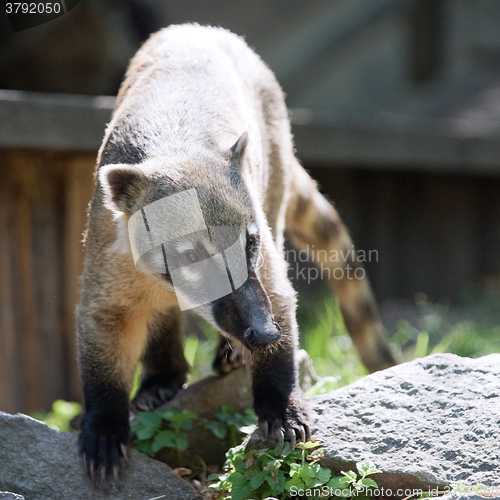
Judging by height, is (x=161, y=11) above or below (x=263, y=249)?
above

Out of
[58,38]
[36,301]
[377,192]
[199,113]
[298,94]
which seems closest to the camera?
[199,113]

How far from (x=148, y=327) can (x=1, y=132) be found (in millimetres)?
1901

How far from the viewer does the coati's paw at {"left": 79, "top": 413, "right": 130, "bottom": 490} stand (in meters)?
2.66

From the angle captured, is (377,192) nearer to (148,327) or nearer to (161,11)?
(161,11)

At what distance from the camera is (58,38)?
21.0ft

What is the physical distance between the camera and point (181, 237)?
241cm

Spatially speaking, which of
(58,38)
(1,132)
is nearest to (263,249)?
(1,132)

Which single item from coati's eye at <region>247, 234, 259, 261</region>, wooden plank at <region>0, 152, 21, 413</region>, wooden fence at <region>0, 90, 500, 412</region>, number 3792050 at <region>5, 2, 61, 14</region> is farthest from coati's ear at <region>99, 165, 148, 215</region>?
wooden plank at <region>0, 152, 21, 413</region>

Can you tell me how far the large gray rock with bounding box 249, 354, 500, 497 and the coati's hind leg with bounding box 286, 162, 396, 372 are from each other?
1.69m

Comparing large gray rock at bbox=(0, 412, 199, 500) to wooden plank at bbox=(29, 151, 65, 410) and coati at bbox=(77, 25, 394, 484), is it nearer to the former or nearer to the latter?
coati at bbox=(77, 25, 394, 484)

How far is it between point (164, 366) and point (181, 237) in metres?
1.48

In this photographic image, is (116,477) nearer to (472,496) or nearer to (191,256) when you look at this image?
(191,256)

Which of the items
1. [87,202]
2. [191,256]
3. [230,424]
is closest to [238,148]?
[191,256]

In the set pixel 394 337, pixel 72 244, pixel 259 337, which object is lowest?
pixel 394 337
